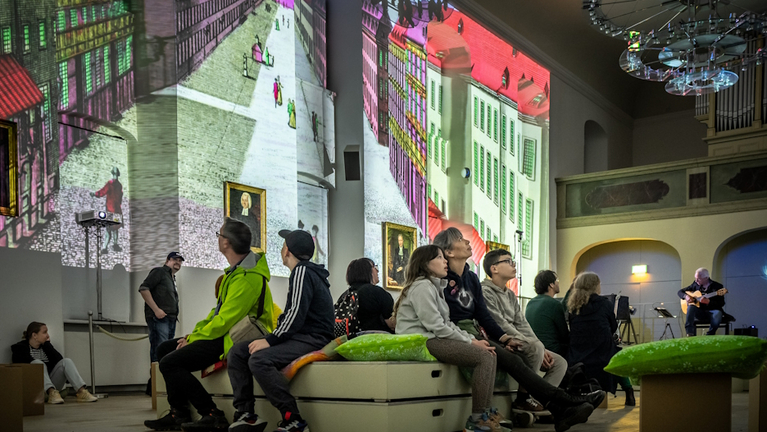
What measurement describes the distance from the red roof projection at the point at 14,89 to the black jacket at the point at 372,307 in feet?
15.5

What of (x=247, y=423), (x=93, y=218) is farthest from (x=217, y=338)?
(x=93, y=218)

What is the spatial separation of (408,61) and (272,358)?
1022 centimetres

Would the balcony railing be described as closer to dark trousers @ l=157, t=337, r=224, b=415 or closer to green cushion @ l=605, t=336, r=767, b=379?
green cushion @ l=605, t=336, r=767, b=379

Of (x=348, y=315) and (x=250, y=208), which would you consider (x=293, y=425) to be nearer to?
(x=348, y=315)

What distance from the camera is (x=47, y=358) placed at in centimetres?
779

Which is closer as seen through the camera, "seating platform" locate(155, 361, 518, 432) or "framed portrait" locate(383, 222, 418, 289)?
"seating platform" locate(155, 361, 518, 432)

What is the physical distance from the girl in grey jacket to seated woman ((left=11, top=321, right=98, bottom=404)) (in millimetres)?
4546

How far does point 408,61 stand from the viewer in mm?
13758

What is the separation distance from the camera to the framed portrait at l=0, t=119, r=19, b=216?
A: 7805mm

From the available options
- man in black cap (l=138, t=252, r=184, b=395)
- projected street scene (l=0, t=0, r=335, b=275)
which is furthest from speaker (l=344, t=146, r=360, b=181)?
man in black cap (l=138, t=252, r=184, b=395)

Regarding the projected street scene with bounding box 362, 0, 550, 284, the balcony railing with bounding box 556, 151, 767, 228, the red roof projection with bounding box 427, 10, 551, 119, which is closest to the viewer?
the projected street scene with bounding box 362, 0, 550, 284

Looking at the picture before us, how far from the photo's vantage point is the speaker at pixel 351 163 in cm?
1213

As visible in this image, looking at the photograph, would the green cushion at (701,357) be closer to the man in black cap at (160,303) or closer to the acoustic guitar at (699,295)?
the man in black cap at (160,303)

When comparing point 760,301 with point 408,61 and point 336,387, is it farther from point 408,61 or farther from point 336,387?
point 336,387
